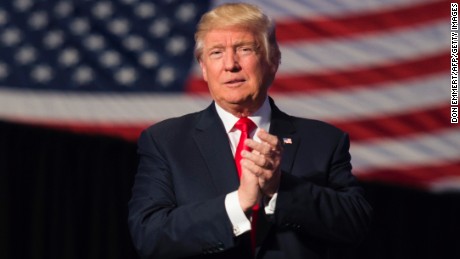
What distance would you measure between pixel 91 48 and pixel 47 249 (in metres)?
0.92

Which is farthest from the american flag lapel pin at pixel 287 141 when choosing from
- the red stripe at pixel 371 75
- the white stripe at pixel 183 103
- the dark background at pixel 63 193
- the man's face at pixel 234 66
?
the dark background at pixel 63 193

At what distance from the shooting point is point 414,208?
14.0 ft

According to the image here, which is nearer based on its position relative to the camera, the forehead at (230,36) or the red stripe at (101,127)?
the forehead at (230,36)

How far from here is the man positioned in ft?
5.92

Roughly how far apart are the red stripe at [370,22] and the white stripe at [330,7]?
0.02m

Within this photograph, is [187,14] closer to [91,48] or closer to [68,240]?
[91,48]

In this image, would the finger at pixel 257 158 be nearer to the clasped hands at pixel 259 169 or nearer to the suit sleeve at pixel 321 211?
the clasped hands at pixel 259 169

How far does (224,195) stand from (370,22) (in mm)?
2263

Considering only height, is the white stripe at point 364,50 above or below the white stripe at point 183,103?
above

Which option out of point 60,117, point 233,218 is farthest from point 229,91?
point 60,117

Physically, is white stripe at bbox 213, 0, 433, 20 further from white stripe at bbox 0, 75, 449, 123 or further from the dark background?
the dark background

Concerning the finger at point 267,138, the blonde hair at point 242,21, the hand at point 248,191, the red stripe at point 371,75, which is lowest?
the red stripe at point 371,75

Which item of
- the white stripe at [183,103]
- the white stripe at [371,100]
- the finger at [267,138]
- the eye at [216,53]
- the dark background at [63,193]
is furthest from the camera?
the dark background at [63,193]

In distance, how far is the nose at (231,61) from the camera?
1890 mm
